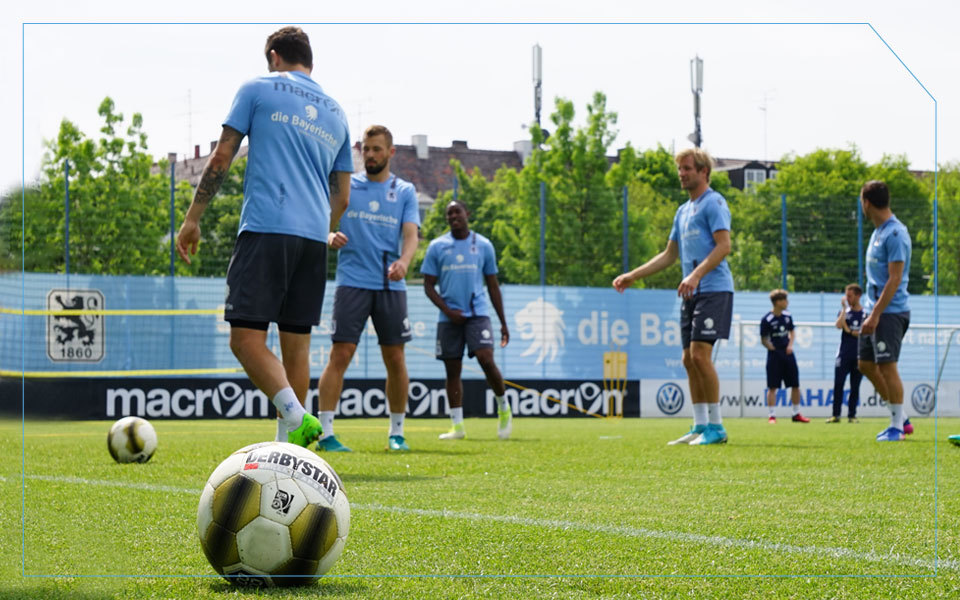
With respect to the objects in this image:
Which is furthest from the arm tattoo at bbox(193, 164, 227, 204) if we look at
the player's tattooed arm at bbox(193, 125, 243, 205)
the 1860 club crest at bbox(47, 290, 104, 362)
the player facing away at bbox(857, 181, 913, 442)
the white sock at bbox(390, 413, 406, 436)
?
the 1860 club crest at bbox(47, 290, 104, 362)

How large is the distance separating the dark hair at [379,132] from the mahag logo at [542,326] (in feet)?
49.4

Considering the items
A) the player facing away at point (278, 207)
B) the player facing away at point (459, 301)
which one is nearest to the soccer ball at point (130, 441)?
the player facing away at point (278, 207)

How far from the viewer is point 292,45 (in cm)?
530

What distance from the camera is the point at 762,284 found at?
80.7ft

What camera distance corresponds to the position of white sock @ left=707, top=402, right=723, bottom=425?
9086 mm

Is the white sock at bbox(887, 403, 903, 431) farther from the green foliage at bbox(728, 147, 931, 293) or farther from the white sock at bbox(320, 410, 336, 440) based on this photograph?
the green foliage at bbox(728, 147, 931, 293)

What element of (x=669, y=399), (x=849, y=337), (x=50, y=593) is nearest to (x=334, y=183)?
(x=50, y=593)

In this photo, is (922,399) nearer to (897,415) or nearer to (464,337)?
(897,415)

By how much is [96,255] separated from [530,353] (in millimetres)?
8408

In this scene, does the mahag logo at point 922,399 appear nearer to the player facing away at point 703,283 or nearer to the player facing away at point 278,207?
the player facing away at point 703,283

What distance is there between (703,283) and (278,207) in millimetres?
4624

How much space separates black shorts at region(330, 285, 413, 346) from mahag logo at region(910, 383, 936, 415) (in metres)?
16.6

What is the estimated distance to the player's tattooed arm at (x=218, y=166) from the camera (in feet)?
16.5

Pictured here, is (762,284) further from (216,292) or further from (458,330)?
(458,330)
